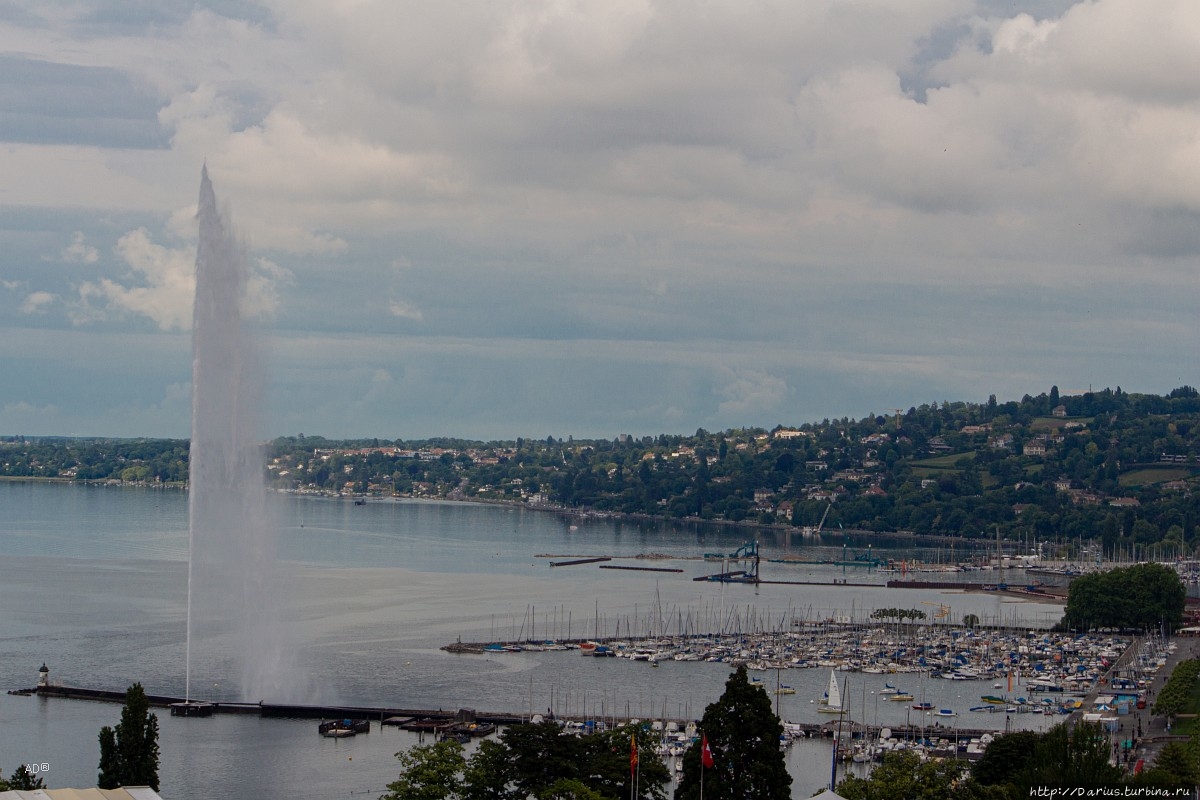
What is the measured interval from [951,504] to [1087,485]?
64.5 feet

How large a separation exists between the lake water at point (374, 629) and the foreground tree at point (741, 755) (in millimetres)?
11134

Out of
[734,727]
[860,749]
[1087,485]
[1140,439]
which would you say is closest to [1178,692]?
[860,749]

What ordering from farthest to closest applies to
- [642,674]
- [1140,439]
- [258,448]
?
[1140,439]
[642,674]
[258,448]

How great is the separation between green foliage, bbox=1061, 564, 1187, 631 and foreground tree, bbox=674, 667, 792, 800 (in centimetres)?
5022

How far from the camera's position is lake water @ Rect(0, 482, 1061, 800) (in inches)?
1604

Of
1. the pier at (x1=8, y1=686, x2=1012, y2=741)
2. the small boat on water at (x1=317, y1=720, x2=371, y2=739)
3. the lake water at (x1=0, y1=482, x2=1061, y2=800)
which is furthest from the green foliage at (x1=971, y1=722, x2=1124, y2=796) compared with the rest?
the small boat on water at (x1=317, y1=720, x2=371, y2=739)

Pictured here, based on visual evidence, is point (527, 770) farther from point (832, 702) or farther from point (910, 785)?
point (832, 702)

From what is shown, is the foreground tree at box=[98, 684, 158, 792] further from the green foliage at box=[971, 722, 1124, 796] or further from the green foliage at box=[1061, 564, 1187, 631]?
the green foliage at box=[1061, 564, 1187, 631]

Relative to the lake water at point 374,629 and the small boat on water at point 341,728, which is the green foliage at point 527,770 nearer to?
the lake water at point 374,629

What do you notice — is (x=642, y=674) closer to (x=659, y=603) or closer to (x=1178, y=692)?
(x=1178, y=692)

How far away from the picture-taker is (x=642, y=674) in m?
58.6

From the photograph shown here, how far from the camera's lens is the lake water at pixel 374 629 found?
4075cm

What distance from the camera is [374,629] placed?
68.5 meters

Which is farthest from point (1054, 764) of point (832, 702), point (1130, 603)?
point (1130, 603)
